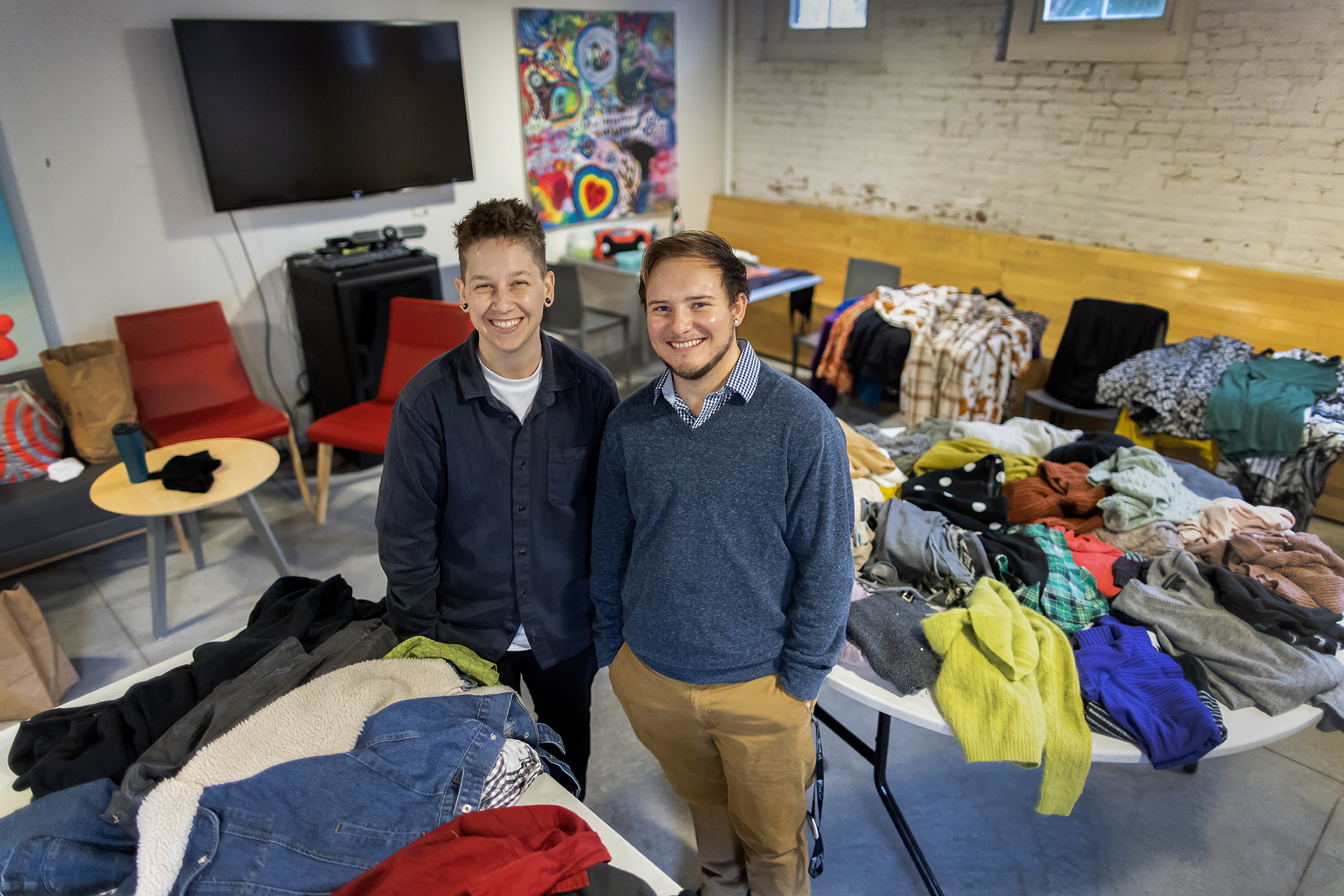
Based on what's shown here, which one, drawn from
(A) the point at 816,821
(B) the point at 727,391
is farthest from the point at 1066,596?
(B) the point at 727,391

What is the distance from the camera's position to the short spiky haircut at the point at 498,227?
1.57m

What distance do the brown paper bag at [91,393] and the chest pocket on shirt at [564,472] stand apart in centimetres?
281

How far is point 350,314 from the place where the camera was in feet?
13.6

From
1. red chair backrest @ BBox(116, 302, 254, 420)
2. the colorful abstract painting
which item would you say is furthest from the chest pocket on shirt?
the colorful abstract painting

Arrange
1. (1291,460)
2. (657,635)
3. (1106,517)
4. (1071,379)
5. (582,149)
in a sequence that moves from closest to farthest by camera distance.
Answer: (657,635), (1106,517), (1291,460), (1071,379), (582,149)

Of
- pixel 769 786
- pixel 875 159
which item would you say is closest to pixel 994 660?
pixel 769 786

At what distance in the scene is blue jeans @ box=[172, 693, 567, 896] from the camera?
1.27 meters

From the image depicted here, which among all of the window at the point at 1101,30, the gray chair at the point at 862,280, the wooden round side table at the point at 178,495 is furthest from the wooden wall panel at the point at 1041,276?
the wooden round side table at the point at 178,495

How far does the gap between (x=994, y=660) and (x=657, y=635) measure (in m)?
0.79

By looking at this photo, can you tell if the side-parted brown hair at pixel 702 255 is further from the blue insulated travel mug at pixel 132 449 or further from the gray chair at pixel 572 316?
the gray chair at pixel 572 316

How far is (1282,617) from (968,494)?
2.70ft

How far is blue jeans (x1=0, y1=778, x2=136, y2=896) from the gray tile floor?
4.34ft

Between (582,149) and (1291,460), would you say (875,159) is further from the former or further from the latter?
(1291,460)

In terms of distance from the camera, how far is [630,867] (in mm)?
1396
